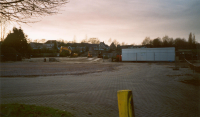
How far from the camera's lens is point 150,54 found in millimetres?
36281

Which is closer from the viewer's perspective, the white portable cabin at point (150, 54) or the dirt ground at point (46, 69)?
the dirt ground at point (46, 69)

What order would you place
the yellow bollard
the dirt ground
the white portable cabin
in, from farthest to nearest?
the white portable cabin
the dirt ground
the yellow bollard

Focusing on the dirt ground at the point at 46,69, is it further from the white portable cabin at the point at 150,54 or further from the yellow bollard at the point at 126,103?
Answer: the white portable cabin at the point at 150,54

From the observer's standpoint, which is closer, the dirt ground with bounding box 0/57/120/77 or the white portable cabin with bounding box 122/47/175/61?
the dirt ground with bounding box 0/57/120/77

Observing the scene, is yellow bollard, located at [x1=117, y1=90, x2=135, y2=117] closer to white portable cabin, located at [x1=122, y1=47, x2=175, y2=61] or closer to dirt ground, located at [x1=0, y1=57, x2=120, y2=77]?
dirt ground, located at [x1=0, y1=57, x2=120, y2=77]

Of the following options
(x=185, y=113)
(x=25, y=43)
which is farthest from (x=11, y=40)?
(x=185, y=113)

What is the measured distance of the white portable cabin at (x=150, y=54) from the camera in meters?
35.2

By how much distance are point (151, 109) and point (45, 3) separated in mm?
4947

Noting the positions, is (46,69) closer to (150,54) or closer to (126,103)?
(126,103)

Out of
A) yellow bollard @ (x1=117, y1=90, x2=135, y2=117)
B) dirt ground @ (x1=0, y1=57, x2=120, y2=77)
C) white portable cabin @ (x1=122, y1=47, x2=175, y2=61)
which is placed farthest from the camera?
white portable cabin @ (x1=122, y1=47, x2=175, y2=61)

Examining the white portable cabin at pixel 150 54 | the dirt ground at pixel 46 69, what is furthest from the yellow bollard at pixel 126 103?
the white portable cabin at pixel 150 54

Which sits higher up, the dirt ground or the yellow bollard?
the yellow bollard

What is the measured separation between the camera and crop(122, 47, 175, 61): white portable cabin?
3524 centimetres

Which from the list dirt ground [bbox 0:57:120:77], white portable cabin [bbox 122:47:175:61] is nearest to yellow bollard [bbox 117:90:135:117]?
dirt ground [bbox 0:57:120:77]
